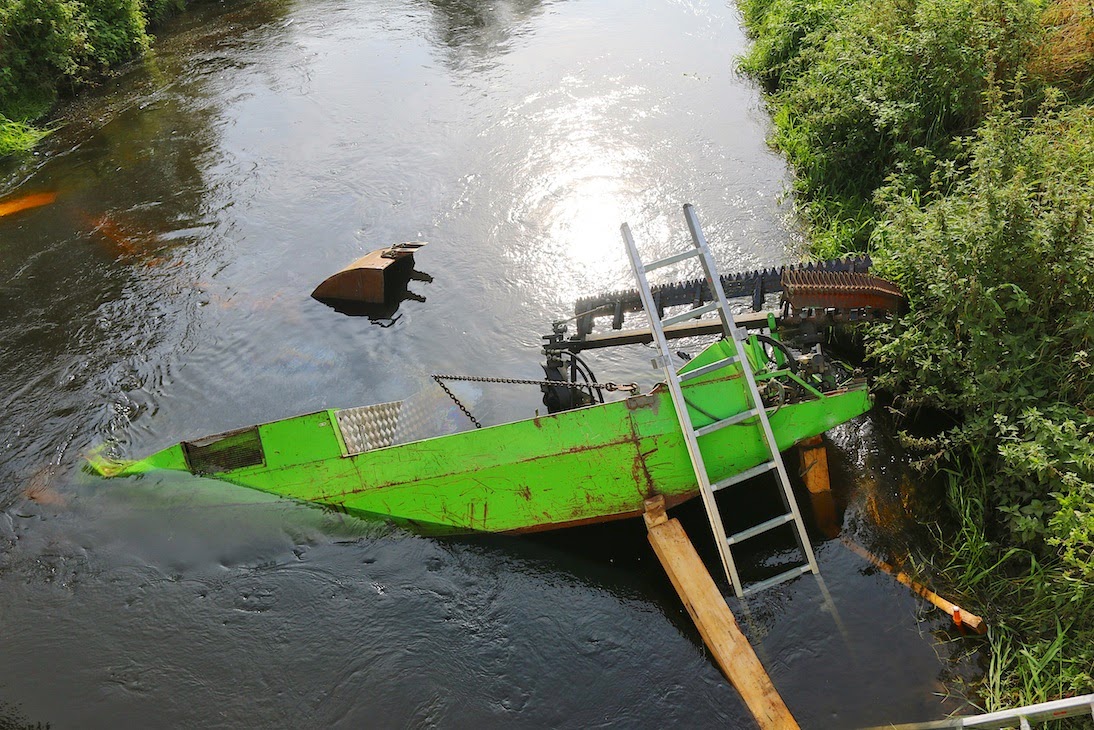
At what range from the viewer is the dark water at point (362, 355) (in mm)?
6785

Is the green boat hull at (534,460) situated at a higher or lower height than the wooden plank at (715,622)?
higher

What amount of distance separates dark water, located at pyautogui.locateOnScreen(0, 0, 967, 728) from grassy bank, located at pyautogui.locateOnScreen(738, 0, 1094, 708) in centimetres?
71

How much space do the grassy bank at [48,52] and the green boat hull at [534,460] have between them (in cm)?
1406

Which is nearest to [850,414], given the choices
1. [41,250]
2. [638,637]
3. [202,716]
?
[638,637]

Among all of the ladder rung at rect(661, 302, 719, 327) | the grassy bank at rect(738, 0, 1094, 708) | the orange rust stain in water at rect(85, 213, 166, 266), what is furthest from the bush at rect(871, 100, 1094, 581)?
the orange rust stain in water at rect(85, 213, 166, 266)

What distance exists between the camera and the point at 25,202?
15.2 meters

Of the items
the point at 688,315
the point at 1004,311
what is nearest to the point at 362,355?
the point at 688,315

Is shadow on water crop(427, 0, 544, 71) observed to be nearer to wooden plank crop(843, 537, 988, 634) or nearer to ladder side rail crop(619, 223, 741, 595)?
ladder side rail crop(619, 223, 741, 595)

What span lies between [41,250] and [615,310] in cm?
1142

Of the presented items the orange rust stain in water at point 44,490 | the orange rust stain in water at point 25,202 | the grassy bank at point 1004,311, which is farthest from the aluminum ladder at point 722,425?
the orange rust stain in water at point 25,202

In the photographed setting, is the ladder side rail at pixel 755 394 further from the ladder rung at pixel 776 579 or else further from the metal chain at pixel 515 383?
the metal chain at pixel 515 383

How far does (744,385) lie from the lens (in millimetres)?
6922

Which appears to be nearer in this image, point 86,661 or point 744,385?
point 744,385

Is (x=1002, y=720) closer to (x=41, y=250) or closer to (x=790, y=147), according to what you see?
(x=790, y=147)
